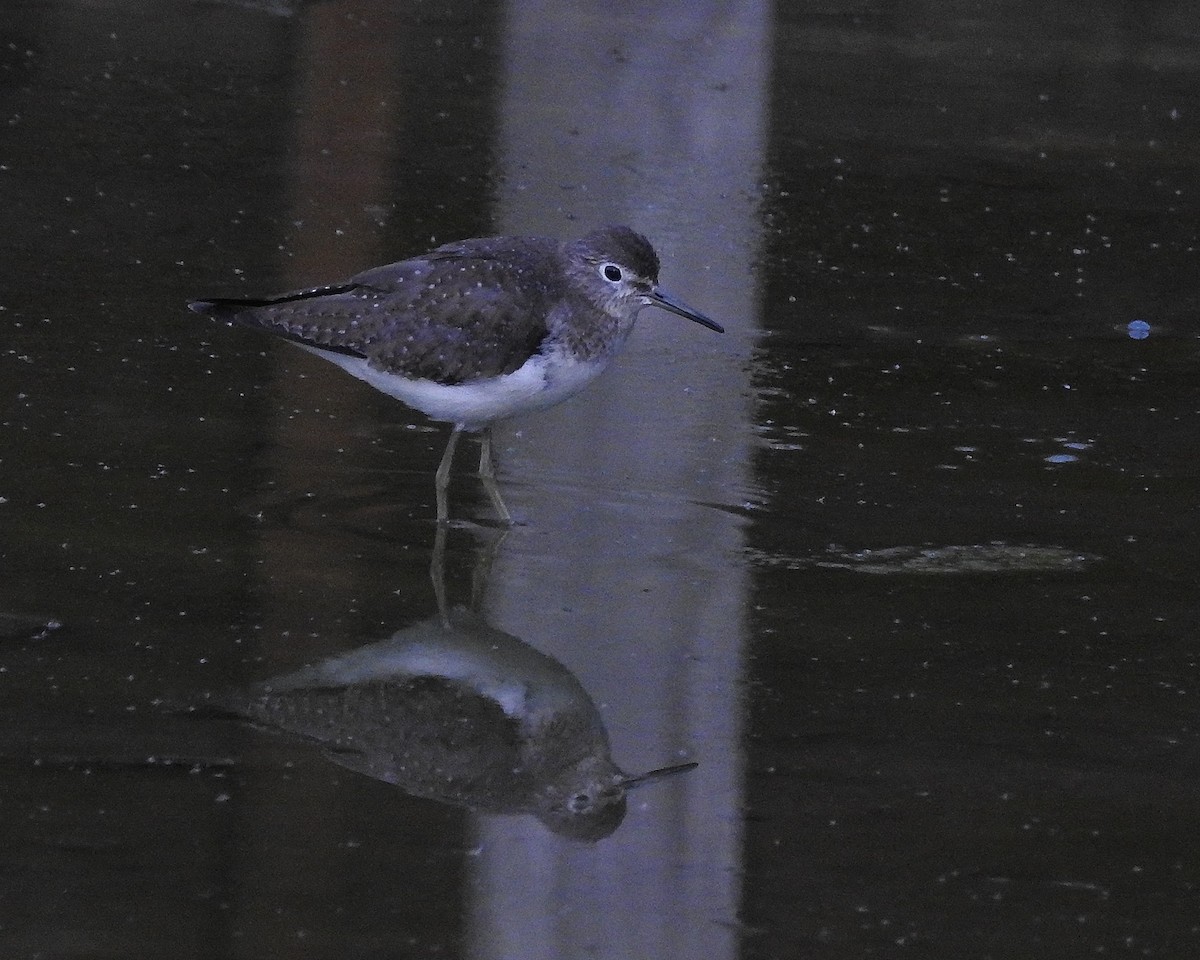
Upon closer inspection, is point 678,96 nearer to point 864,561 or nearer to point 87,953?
point 864,561

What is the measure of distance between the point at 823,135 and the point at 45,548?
5.70m

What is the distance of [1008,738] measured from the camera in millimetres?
4969

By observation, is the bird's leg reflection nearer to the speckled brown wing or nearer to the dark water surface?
the dark water surface

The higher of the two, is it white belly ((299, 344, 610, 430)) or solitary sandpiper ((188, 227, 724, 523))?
solitary sandpiper ((188, 227, 724, 523))

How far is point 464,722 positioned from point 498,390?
1.48 meters

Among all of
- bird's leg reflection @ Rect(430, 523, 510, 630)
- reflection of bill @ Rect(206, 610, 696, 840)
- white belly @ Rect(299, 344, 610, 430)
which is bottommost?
reflection of bill @ Rect(206, 610, 696, 840)

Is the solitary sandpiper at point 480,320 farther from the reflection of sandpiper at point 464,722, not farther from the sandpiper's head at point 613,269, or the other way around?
the reflection of sandpiper at point 464,722

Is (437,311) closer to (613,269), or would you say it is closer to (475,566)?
(613,269)

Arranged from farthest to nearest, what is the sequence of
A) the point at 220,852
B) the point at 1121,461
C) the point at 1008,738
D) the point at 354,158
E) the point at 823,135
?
the point at 823,135
the point at 354,158
the point at 1121,461
the point at 1008,738
the point at 220,852

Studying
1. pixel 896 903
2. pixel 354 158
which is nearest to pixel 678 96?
pixel 354 158

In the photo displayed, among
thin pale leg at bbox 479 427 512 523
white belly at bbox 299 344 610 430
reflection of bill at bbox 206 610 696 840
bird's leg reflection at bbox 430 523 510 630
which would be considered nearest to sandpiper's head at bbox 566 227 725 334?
white belly at bbox 299 344 610 430

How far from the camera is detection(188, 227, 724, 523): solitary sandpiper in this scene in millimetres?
6109

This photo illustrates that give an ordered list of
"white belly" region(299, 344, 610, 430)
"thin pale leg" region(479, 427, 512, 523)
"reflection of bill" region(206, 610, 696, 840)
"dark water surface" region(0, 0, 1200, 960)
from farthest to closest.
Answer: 1. "thin pale leg" region(479, 427, 512, 523)
2. "white belly" region(299, 344, 610, 430)
3. "reflection of bill" region(206, 610, 696, 840)
4. "dark water surface" region(0, 0, 1200, 960)

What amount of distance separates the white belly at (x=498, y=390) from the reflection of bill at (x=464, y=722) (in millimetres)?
957
